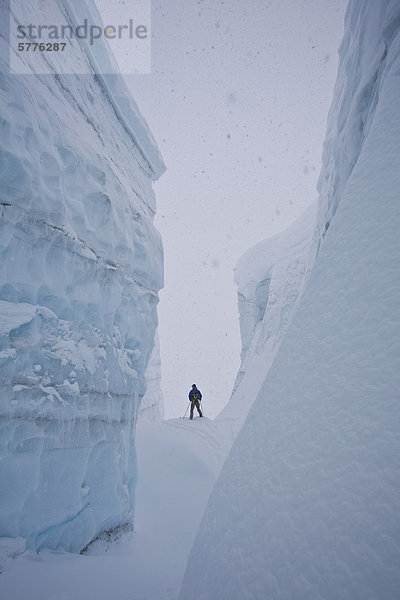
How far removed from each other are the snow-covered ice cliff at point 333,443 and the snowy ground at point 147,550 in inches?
52.5

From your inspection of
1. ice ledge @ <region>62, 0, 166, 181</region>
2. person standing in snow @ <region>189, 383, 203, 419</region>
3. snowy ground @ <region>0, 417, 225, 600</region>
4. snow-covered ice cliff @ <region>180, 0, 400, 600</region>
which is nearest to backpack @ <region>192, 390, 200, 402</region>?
person standing in snow @ <region>189, 383, 203, 419</region>

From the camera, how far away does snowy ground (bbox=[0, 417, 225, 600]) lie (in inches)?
74.4

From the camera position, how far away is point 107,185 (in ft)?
10.6

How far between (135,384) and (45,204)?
223 cm

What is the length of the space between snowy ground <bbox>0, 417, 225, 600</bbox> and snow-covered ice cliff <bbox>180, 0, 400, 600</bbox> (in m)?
1.33

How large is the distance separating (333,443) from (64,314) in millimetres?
2419

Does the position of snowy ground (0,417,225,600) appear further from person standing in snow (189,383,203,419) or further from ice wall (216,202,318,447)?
person standing in snow (189,383,203,419)

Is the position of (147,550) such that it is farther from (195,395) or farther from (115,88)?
(115,88)

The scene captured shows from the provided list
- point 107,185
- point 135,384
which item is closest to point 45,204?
point 107,185

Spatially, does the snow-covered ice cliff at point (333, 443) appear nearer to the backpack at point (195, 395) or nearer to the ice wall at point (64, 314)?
the ice wall at point (64, 314)

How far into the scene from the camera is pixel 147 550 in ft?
9.78

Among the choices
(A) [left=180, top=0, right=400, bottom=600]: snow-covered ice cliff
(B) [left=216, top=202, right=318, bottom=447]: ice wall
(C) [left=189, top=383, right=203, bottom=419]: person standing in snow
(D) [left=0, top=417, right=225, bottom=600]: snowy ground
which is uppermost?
(B) [left=216, top=202, right=318, bottom=447]: ice wall

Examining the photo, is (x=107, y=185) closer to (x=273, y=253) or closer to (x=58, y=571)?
(x=58, y=571)

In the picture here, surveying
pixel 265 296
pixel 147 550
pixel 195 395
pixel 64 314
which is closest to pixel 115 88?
pixel 64 314
